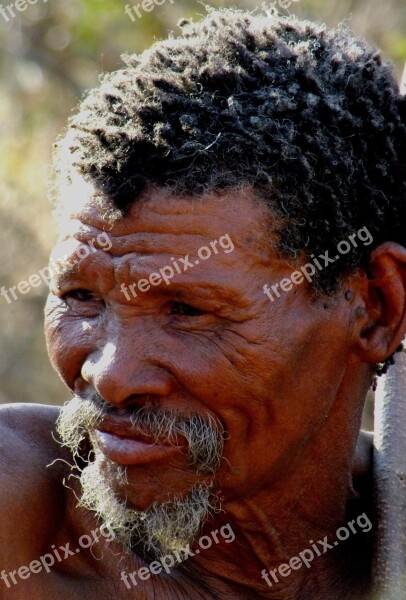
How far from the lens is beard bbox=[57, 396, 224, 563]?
308 cm

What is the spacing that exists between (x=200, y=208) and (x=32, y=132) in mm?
6062

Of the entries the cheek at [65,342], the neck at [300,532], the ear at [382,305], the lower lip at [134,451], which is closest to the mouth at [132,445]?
the lower lip at [134,451]

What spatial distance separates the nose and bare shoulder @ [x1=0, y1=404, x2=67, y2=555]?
0.43 metres

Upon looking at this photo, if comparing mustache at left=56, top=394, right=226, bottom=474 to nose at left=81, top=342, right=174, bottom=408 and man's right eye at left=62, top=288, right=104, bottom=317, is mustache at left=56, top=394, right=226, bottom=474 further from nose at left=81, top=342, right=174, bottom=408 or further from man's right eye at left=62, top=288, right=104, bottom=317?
man's right eye at left=62, top=288, right=104, bottom=317

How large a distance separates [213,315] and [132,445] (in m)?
0.42

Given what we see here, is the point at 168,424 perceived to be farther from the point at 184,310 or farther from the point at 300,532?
the point at 300,532

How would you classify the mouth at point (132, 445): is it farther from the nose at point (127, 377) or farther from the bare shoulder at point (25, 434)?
the bare shoulder at point (25, 434)

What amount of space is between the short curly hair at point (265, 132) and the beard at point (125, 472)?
545 millimetres

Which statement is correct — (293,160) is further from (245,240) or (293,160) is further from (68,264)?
(68,264)

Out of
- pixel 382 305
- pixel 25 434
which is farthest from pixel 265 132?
pixel 25 434

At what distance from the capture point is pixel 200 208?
→ 3.09m

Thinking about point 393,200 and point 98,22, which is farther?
point 98,22

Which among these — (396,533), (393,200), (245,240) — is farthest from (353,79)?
(396,533)

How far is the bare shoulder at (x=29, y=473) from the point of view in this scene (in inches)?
128
